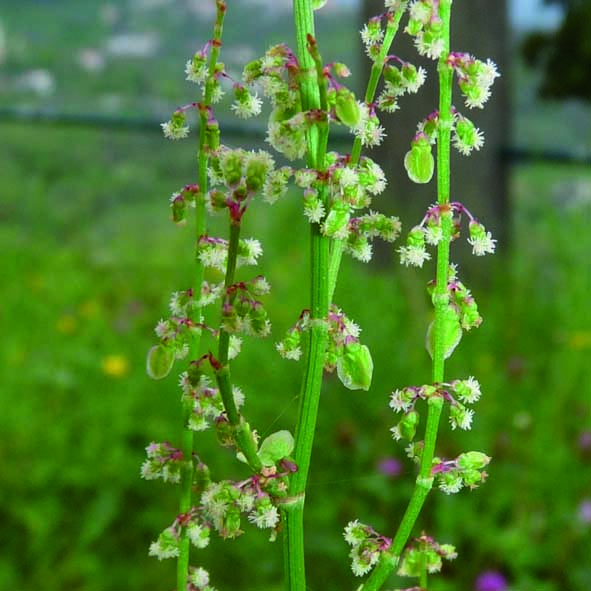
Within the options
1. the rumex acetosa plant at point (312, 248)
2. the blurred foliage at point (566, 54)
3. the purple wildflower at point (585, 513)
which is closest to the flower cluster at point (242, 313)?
the rumex acetosa plant at point (312, 248)

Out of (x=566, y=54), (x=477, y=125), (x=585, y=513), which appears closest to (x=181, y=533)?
(x=585, y=513)

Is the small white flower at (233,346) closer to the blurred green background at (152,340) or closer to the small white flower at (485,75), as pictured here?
the small white flower at (485,75)

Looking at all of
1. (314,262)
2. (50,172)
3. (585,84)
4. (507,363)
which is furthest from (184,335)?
(50,172)

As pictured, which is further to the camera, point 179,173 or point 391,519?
point 179,173

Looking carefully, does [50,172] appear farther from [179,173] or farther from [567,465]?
[567,465]

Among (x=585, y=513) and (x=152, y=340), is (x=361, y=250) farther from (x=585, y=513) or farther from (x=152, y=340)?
(x=152, y=340)
